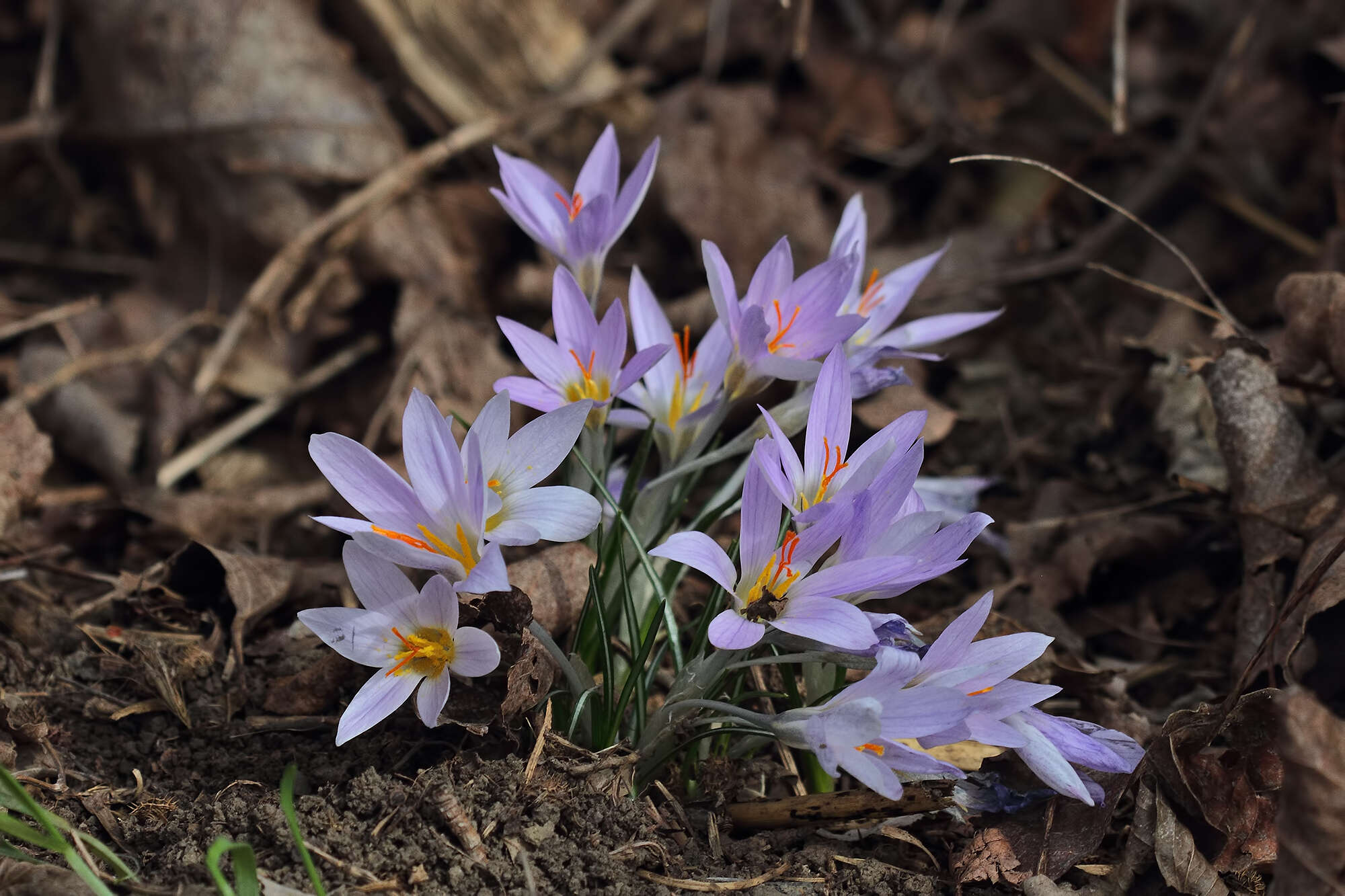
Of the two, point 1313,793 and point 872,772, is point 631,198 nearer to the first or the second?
point 872,772

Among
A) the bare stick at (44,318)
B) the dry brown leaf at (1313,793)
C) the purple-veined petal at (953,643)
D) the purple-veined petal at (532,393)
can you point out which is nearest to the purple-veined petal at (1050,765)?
the purple-veined petal at (953,643)

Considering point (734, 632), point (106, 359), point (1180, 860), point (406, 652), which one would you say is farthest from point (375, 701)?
point (106, 359)

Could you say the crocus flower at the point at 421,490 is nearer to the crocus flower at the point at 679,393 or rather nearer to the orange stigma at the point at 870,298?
the crocus flower at the point at 679,393

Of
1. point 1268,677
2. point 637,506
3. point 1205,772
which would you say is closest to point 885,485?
point 637,506

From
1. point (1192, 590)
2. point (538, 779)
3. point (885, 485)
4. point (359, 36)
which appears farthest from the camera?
point (359, 36)

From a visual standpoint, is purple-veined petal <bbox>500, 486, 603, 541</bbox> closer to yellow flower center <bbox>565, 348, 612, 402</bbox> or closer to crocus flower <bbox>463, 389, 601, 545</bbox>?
crocus flower <bbox>463, 389, 601, 545</bbox>

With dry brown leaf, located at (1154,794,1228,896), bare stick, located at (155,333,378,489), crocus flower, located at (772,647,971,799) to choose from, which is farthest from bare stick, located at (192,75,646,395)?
dry brown leaf, located at (1154,794,1228,896)

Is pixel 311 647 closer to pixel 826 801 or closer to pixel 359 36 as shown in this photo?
pixel 826 801
